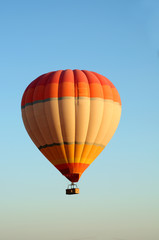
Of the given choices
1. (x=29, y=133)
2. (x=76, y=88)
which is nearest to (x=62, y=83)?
(x=76, y=88)

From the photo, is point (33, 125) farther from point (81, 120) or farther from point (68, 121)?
point (81, 120)

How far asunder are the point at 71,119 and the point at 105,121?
8.29 ft

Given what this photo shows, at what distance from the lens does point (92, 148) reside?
53.1 metres

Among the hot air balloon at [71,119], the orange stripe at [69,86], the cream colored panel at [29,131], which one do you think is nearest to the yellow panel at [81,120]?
the hot air balloon at [71,119]

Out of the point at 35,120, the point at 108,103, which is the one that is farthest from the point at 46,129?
the point at 108,103

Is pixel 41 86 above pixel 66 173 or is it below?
above

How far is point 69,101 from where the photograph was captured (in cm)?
5250

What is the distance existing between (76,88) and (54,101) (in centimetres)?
180

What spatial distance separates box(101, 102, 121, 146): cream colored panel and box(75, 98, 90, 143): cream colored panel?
195 centimetres

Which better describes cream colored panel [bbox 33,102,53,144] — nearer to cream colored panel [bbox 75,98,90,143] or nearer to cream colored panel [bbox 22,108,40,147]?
cream colored panel [bbox 22,108,40,147]

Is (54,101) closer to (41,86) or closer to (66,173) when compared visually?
(41,86)

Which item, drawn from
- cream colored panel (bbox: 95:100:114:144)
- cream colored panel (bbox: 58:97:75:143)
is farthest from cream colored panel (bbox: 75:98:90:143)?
cream colored panel (bbox: 95:100:114:144)

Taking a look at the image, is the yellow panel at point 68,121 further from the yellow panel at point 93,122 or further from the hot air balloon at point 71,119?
the yellow panel at point 93,122

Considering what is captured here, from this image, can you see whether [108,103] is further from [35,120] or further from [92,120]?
[35,120]
